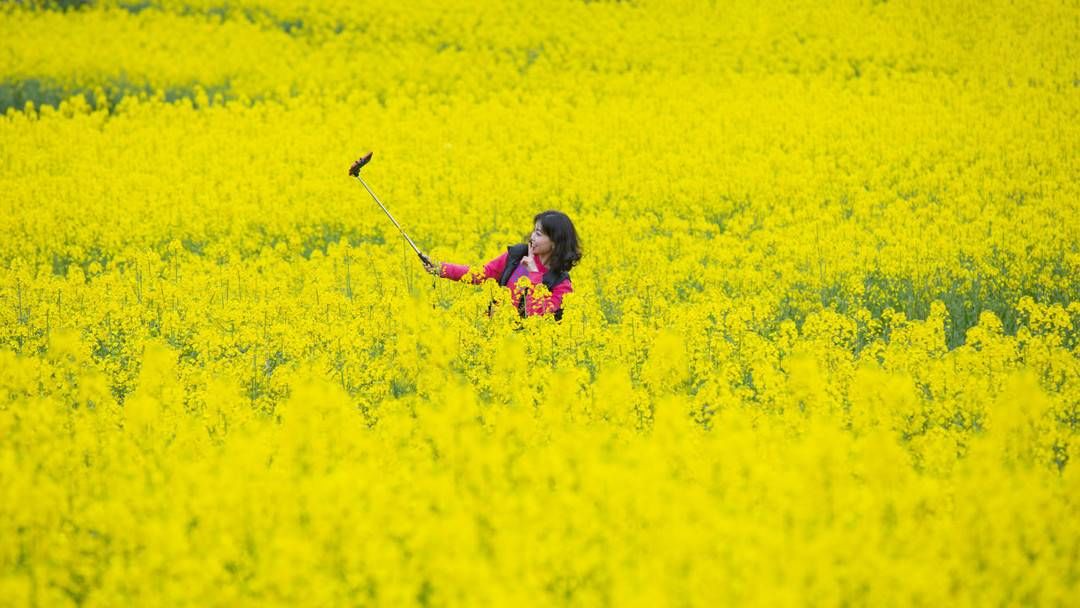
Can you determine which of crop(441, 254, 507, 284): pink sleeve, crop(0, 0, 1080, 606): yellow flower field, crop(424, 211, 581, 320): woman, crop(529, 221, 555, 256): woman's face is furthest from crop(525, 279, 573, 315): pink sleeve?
crop(441, 254, 507, 284): pink sleeve

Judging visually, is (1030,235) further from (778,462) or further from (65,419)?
(65,419)

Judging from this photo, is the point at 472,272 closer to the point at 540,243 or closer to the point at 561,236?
the point at 540,243

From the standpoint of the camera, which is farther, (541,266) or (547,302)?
(541,266)

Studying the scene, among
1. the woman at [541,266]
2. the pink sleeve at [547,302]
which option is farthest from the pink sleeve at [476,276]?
the pink sleeve at [547,302]

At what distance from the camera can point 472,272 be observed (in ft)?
22.6

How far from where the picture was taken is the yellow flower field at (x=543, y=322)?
3467mm

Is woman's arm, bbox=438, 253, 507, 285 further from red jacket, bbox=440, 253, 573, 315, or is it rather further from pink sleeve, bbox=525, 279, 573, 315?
pink sleeve, bbox=525, 279, 573, 315

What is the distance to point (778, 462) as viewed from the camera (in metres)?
4.27

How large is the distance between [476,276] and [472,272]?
0.05 metres

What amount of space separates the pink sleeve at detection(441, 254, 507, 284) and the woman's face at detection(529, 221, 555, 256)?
0.91 ft

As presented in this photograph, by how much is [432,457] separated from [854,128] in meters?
11.6

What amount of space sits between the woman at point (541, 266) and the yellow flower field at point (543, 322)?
0.23 m

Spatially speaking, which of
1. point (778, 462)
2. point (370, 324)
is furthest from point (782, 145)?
point (778, 462)

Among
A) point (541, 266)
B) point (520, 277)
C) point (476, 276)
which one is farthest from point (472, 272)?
point (541, 266)
